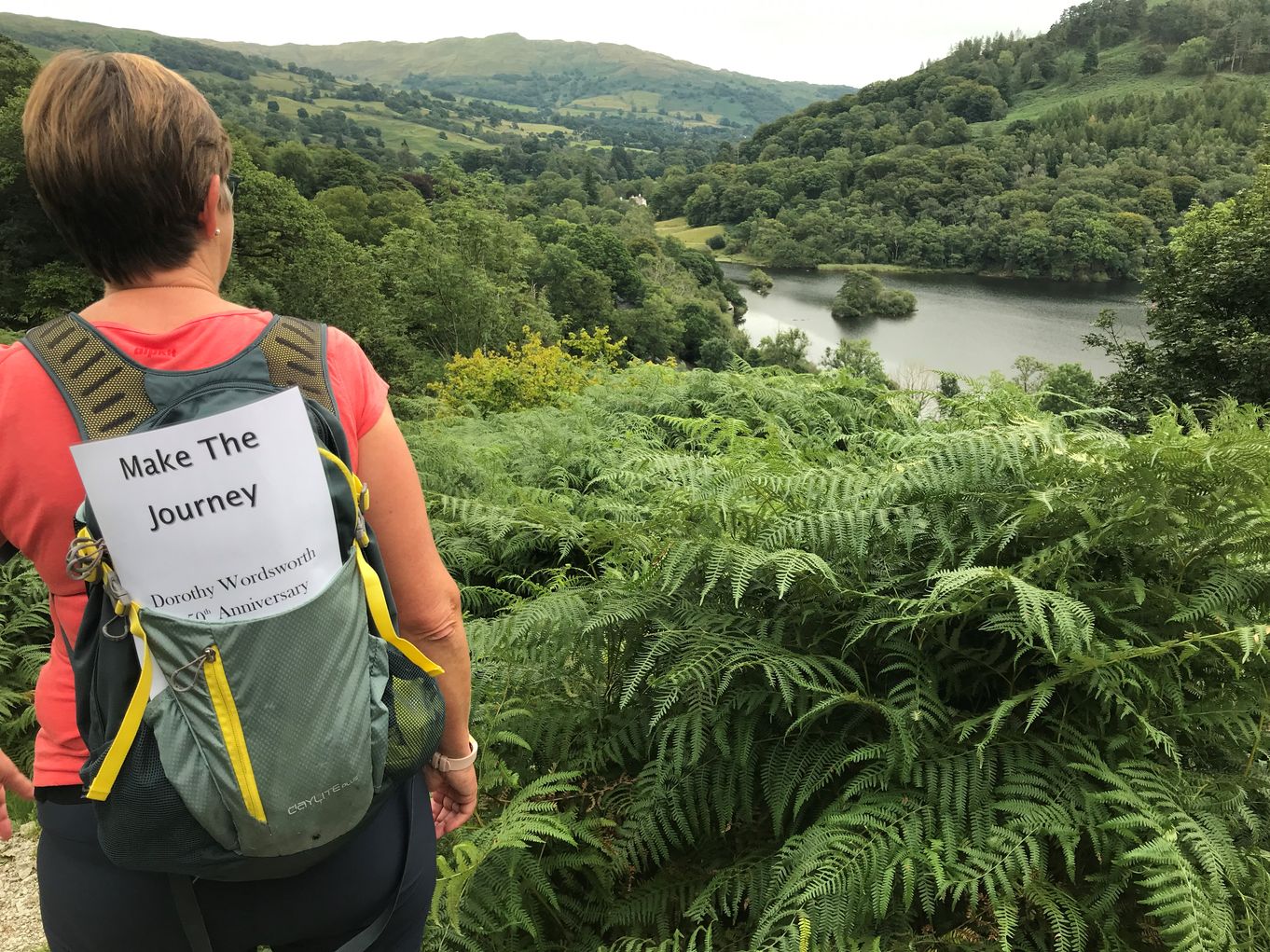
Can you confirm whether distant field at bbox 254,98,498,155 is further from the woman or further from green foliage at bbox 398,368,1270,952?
the woman

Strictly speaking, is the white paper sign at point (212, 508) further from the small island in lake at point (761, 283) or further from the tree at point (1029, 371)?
the small island in lake at point (761, 283)

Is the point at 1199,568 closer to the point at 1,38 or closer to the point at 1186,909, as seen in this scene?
the point at 1186,909

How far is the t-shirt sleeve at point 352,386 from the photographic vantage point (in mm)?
1353

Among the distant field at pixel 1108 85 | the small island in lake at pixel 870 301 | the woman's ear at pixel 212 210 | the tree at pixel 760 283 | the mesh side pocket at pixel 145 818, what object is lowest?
the tree at pixel 760 283

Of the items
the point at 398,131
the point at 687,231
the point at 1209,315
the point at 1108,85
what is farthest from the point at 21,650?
the point at 398,131

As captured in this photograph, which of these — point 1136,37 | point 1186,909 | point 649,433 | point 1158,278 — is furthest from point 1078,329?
Answer: point 1136,37

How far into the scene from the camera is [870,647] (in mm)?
2375

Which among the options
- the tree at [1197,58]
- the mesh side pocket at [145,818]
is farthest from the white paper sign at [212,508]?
the tree at [1197,58]

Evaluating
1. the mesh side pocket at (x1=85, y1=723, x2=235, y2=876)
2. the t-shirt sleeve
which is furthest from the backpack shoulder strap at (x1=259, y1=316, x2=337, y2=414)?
the mesh side pocket at (x1=85, y1=723, x2=235, y2=876)

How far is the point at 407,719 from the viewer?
1.35 meters

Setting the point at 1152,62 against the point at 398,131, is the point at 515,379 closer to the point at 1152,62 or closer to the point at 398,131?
the point at 398,131

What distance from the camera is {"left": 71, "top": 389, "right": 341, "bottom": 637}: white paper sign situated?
114cm

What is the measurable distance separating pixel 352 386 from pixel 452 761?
87 cm

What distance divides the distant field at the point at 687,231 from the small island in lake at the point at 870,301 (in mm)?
50342
